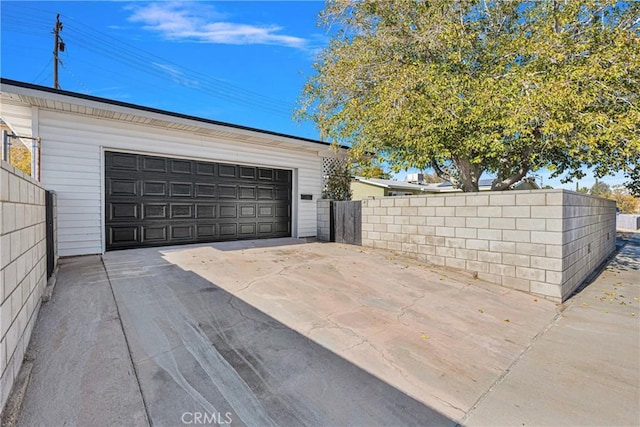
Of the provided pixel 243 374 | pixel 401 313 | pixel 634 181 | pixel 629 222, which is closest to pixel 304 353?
pixel 243 374

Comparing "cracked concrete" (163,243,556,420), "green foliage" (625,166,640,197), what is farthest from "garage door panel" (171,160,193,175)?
"green foliage" (625,166,640,197)

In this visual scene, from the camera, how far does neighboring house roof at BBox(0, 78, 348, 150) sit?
475cm

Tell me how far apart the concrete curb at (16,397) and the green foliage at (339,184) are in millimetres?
7800

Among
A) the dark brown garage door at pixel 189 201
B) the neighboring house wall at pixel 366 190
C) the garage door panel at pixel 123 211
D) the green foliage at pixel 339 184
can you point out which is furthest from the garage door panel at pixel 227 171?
the neighboring house wall at pixel 366 190

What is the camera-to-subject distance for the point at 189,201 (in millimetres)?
7121

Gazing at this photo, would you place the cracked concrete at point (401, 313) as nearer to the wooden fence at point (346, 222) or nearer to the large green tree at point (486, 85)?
the wooden fence at point (346, 222)

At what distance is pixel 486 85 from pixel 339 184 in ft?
16.0

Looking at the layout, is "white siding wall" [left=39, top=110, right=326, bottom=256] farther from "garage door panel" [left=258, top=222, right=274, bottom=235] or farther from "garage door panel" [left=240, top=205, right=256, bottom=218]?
"garage door panel" [left=258, top=222, right=274, bottom=235]

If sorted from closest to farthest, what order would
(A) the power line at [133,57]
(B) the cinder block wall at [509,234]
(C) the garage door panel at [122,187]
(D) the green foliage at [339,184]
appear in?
1. (B) the cinder block wall at [509,234]
2. (C) the garage door panel at [122,187]
3. (D) the green foliage at [339,184]
4. (A) the power line at [133,57]

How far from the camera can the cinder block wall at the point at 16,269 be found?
5.44 ft

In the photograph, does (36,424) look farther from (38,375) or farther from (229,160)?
(229,160)

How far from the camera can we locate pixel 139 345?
237 centimetres

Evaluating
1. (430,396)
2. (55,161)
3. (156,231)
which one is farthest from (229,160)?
(430,396)

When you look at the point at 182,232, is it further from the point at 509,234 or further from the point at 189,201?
the point at 509,234
